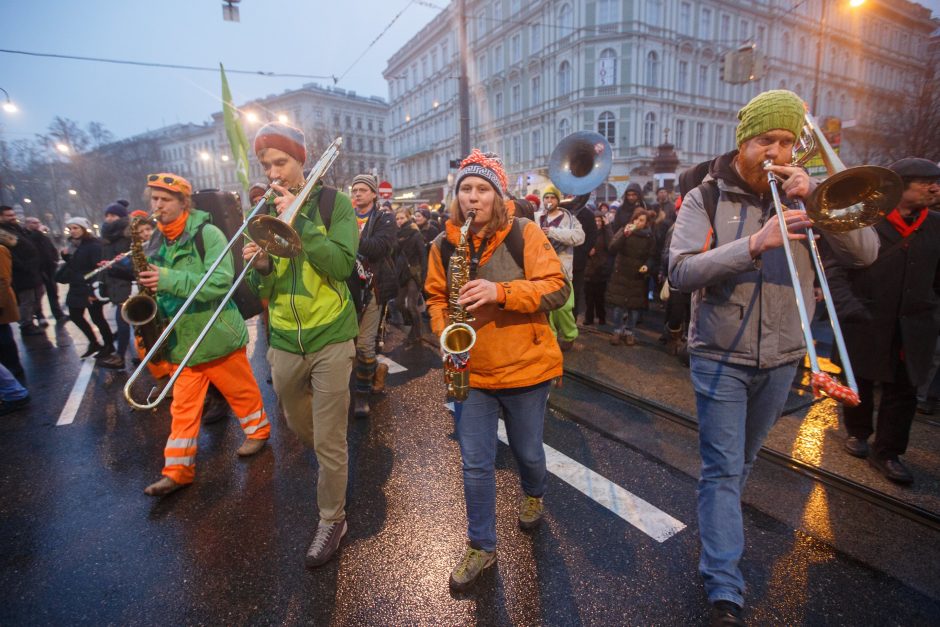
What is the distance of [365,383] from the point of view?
445cm

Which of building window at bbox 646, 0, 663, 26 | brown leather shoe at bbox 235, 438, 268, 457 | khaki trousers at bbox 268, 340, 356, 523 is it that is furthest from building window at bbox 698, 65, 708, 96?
khaki trousers at bbox 268, 340, 356, 523

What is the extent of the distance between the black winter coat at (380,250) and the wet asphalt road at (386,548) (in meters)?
1.57

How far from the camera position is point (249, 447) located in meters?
3.68

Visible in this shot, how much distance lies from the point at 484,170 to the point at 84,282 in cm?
712

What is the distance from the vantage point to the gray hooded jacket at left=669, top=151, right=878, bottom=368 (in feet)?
6.31

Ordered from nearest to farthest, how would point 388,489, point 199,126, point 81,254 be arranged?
1. point 388,489
2. point 81,254
3. point 199,126

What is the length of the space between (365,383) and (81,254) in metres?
4.91

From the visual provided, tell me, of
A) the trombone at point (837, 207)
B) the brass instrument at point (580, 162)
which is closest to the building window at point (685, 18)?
the brass instrument at point (580, 162)

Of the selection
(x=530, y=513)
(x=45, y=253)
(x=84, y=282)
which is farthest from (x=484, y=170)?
(x=45, y=253)

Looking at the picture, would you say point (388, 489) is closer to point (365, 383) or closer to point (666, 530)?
point (365, 383)

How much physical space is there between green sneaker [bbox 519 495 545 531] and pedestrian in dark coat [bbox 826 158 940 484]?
2.51m

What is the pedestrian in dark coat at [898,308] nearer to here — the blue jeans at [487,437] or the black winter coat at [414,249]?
the blue jeans at [487,437]

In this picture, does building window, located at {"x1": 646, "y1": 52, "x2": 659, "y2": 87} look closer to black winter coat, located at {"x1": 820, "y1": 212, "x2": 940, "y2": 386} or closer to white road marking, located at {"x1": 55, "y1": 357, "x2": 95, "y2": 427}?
black winter coat, located at {"x1": 820, "y1": 212, "x2": 940, "y2": 386}

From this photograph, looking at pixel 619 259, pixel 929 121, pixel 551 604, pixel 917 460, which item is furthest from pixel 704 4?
pixel 551 604
